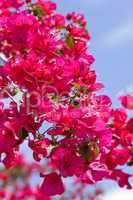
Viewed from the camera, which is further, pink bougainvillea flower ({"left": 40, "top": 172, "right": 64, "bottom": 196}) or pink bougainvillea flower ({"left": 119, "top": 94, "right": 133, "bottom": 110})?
pink bougainvillea flower ({"left": 119, "top": 94, "right": 133, "bottom": 110})

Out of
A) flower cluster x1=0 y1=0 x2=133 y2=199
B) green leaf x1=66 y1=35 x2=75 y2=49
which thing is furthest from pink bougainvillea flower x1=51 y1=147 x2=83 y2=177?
green leaf x1=66 y1=35 x2=75 y2=49

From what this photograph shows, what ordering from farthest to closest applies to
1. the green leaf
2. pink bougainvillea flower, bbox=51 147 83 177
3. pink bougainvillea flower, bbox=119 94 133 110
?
the green leaf, pink bougainvillea flower, bbox=119 94 133 110, pink bougainvillea flower, bbox=51 147 83 177

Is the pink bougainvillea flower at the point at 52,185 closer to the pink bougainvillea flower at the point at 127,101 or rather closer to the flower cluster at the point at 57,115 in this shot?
the flower cluster at the point at 57,115

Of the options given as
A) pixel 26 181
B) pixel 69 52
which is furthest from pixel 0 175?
pixel 69 52

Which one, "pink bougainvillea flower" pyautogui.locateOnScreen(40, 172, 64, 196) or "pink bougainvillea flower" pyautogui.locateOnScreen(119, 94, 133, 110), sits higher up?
"pink bougainvillea flower" pyautogui.locateOnScreen(119, 94, 133, 110)

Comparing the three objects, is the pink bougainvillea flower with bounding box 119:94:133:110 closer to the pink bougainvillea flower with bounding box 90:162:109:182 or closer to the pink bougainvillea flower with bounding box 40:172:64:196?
the pink bougainvillea flower with bounding box 90:162:109:182

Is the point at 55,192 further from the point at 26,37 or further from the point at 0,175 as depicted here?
the point at 0,175

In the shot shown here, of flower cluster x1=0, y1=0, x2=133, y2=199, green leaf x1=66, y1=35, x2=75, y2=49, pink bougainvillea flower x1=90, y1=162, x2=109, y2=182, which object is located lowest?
pink bougainvillea flower x1=90, y1=162, x2=109, y2=182

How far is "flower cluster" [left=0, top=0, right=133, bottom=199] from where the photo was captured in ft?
5.73

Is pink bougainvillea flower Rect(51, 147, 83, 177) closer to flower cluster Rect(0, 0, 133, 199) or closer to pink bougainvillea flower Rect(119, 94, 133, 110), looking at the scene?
flower cluster Rect(0, 0, 133, 199)

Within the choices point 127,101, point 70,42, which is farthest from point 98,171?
point 70,42

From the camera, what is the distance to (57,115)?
180 cm

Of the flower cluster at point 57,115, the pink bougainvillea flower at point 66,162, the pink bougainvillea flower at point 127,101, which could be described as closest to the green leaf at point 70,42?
the flower cluster at point 57,115

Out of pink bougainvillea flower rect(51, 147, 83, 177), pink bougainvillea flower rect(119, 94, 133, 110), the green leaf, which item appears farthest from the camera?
the green leaf
